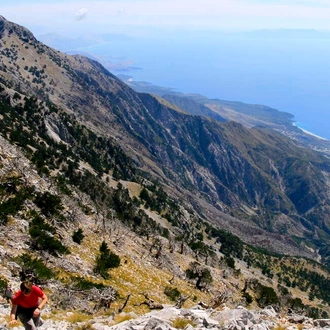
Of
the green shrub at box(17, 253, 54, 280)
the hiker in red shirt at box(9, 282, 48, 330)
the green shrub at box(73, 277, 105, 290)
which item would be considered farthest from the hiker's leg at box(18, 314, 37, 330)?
the green shrub at box(73, 277, 105, 290)

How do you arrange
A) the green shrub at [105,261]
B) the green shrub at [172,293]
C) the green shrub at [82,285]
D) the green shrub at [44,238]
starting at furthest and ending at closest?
the green shrub at [172,293]
the green shrub at [105,261]
the green shrub at [44,238]
the green shrub at [82,285]

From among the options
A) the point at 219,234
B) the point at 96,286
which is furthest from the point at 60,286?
the point at 219,234

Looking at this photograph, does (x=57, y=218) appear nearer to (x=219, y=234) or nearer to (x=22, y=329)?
(x=22, y=329)

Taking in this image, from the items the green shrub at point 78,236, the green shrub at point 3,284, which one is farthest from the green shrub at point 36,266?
the green shrub at point 78,236

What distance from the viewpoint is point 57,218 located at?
3906 centimetres

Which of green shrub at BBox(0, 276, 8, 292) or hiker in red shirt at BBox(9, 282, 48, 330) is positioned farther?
green shrub at BBox(0, 276, 8, 292)

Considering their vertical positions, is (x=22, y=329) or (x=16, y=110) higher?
(x=16, y=110)

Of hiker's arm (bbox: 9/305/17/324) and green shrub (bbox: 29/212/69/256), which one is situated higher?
hiker's arm (bbox: 9/305/17/324)

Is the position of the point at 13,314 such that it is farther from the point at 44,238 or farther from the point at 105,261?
the point at 105,261

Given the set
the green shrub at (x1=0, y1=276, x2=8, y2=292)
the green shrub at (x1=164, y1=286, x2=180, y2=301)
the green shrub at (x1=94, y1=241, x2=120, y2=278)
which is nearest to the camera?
the green shrub at (x1=0, y1=276, x2=8, y2=292)

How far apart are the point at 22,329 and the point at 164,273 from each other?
3160 centimetres

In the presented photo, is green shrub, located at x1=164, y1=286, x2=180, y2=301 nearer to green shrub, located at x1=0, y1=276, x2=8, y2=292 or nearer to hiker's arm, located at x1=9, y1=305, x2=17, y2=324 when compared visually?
green shrub, located at x1=0, y1=276, x2=8, y2=292

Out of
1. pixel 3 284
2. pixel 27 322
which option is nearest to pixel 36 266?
pixel 3 284

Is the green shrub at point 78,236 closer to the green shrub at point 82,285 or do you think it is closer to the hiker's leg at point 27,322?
the green shrub at point 82,285
